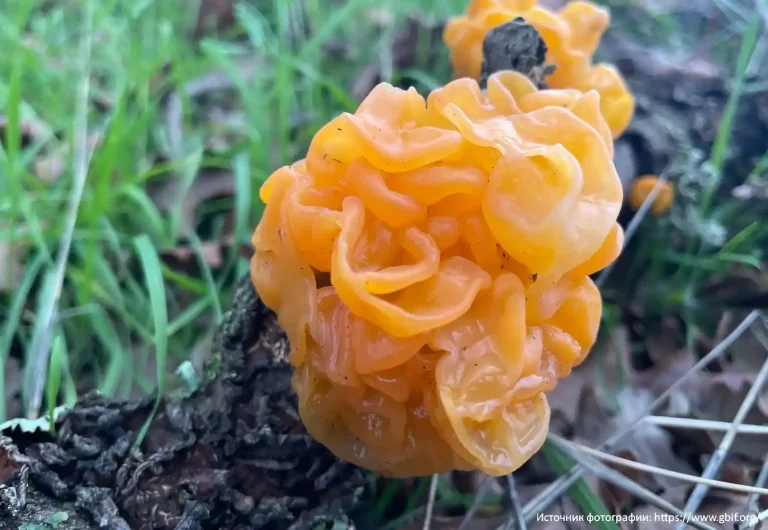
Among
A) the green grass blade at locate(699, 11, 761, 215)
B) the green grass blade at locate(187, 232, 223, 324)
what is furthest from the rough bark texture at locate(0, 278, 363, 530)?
the green grass blade at locate(699, 11, 761, 215)

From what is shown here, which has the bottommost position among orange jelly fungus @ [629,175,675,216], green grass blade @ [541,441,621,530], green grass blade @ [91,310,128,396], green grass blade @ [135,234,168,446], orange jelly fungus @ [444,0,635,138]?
green grass blade @ [541,441,621,530]

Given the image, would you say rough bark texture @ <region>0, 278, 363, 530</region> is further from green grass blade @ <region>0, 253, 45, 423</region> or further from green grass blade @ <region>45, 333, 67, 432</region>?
green grass blade @ <region>0, 253, 45, 423</region>

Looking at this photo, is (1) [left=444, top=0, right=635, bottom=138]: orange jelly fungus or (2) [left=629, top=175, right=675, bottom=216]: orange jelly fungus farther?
(2) [left=629, top=175, right=675, bottom=216]: orange jelly fungus

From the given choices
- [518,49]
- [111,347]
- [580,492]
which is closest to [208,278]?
[111,347]

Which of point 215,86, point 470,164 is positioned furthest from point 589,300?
point 215,86

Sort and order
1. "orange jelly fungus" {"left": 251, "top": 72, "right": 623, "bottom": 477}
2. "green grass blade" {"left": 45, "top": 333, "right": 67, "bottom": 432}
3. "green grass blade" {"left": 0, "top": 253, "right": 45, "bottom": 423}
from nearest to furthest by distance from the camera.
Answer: "orange jelly fungus" {"left": 251, "top": 72, "right": 623, "bottom": 477} → "green grass blade" {"left": 45, "top": 333, "right": 67, "bottom": 432} → "green grass blade" {"left": 0, "top": 253, "right": 45, "bottom": 423}

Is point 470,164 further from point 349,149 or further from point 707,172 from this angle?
point 707,172

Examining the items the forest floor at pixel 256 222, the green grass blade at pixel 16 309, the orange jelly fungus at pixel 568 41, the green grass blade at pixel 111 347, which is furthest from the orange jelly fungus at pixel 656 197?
the green grass blade at pixel 16 309
